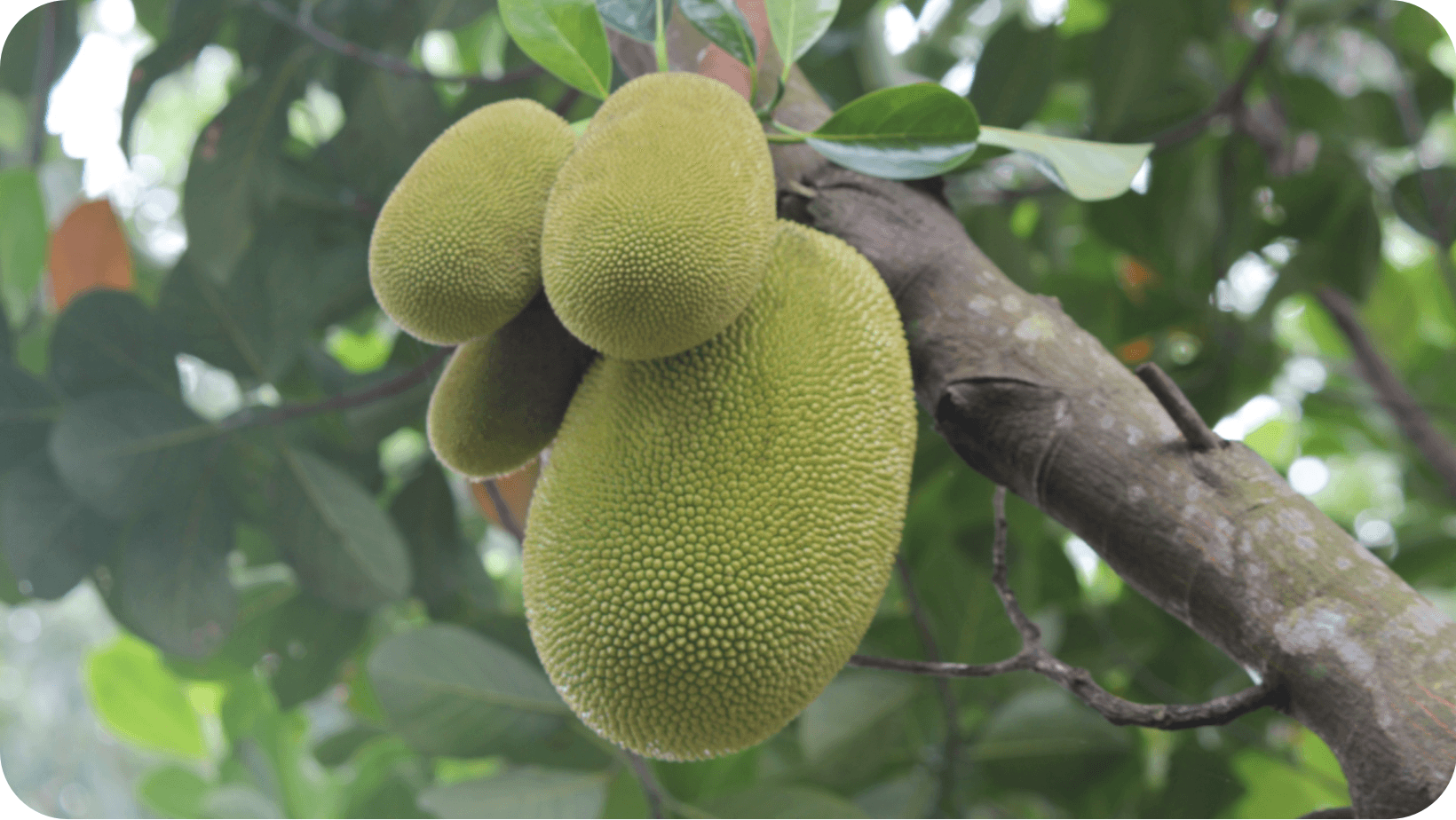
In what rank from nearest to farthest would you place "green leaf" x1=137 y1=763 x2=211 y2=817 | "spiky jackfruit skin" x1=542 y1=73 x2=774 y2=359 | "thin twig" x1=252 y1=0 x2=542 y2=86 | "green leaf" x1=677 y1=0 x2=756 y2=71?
1. "spiky jackfruit skin" x1=542 y1=73 x2=774 y2=359
2. "green leaf" x1=677 y1=0 x2=756 y2=71
3. "thin twig" x1=252 y1=0 x2=542 y2=86
4. "green leaf" x1=137 y1=763 x2=211 y2=817

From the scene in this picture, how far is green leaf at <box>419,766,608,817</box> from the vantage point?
1.76 feet

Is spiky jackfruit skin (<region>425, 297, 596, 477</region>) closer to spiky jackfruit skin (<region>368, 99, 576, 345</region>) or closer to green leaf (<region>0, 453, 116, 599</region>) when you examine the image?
spiky jackfruit skin (<region>368, 99, 576, 345</region>)

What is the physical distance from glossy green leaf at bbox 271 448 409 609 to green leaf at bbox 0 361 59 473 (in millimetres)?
181

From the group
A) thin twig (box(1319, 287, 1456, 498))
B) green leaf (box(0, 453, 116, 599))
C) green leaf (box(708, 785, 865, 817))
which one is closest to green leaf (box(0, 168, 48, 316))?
green leaf (box(0, 453, 116, 599))

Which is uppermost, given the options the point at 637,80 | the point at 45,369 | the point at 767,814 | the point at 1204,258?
the point at 637,80

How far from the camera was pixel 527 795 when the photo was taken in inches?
21.3

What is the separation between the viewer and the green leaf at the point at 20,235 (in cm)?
61

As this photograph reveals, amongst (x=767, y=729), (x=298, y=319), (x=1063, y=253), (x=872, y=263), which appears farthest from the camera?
(x=1063, y=253)

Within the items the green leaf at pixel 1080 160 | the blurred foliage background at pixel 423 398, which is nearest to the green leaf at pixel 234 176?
the blurred foliage background at pixel 423 398

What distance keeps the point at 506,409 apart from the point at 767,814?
12.0 inches

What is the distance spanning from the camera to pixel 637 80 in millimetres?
429

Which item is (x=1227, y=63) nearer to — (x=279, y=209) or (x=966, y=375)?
(x=966, y=375)

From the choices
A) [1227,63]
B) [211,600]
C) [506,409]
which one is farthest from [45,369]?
[1227,63]

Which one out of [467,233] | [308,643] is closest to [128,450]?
[308,643]
